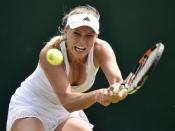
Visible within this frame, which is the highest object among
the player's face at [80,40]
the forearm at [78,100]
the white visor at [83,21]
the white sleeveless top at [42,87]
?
the white visor at [83,21]

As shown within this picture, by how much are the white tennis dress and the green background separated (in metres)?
1.13

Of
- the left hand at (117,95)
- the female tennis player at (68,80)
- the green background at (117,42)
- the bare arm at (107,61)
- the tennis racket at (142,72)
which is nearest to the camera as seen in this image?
the tennis racket at (142,72)

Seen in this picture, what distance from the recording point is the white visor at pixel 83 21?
11.5 ft

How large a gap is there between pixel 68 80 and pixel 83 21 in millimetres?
362

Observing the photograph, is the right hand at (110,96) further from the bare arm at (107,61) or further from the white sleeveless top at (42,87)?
the white sleeveless top at (42,87)

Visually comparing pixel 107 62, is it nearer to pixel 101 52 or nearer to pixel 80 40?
pixel 101 52

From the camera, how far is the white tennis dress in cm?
380

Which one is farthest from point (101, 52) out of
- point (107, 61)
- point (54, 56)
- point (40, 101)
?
point (40, 101)

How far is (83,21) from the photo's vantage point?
351 cm

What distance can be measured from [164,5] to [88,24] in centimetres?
171

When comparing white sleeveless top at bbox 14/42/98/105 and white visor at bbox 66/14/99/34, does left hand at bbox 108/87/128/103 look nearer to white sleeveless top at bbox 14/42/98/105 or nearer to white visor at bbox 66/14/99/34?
white visor at bbox 66/14/99/34

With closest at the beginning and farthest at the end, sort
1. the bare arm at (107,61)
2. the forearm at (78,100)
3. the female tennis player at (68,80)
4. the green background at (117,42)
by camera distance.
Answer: the forearm at (78,100), the female tennis player at (68,80), the bare arm at (107,61), the green background at (117,42)

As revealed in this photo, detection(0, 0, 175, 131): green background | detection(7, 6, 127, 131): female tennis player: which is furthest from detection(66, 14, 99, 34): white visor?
detection(0, 0, 175, 131): green background

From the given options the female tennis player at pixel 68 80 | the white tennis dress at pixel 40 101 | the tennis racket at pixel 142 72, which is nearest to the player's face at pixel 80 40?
the female tennis player at pixel 68 80
